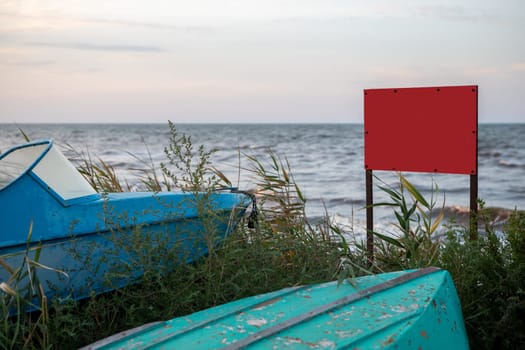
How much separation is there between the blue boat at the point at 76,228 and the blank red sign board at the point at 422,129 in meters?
→ 1.98

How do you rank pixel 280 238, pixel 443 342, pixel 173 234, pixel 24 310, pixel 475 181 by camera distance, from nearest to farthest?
pixel 443 342
pixel 24 310
pixel 173 234
pixel 280 238
pixel 475 181

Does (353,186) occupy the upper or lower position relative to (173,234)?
lower

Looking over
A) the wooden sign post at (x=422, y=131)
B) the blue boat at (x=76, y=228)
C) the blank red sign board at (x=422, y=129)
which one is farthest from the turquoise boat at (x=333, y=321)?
the blank red sign board at (x=422, y=129)

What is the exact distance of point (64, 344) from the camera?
130 inches

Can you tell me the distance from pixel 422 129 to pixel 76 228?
297 centimetres

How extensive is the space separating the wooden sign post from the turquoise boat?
5.48 feet

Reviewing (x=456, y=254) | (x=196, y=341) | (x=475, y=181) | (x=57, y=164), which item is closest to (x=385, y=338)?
(x=196, y=341)

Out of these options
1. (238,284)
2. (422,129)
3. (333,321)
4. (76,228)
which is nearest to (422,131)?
(422,129)

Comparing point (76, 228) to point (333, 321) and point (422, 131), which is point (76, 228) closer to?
point (333, 321)

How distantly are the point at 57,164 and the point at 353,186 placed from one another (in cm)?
1274

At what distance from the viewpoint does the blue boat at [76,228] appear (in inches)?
137

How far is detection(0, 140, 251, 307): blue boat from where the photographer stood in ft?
11.4

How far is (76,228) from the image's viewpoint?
3.62 m

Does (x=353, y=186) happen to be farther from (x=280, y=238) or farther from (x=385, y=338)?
(x=385, y=338)
